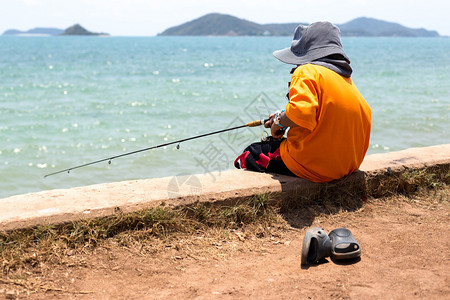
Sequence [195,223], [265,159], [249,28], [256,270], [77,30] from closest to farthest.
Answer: [256,270], [195,223], [265,159], [249,28], [77,30]

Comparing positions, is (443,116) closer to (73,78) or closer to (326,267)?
(326,267)

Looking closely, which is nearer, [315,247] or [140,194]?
[315,247]

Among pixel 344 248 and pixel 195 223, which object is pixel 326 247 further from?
pixel 195 223

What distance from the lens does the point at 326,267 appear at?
2518 millimetres

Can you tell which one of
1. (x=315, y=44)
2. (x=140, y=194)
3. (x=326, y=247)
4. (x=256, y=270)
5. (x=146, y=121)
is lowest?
(x=146, y=121)

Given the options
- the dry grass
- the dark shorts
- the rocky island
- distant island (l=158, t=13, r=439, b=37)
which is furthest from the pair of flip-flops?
the rocky island

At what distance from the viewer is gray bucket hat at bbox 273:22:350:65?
297 cm

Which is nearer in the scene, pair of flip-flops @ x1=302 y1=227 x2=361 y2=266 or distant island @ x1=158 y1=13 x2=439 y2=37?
pair of flip-flops @ x1=302 y1=227 x2=361 y2=266

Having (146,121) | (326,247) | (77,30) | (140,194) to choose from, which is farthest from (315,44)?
(77,30)

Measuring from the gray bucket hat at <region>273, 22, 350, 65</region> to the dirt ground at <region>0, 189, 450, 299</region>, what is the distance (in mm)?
1016

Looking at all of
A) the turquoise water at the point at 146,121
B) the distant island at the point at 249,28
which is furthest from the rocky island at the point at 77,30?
the turquoise water at the point at 146,121

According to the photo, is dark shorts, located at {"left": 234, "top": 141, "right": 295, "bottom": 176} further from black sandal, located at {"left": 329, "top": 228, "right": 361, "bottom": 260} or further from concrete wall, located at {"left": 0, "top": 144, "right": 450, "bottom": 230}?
black sandal, located at {"left": 329, "top": 228, "right": 361, "bottom": 260}

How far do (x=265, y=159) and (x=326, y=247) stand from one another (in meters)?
0.95

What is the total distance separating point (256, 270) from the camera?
2.52m
